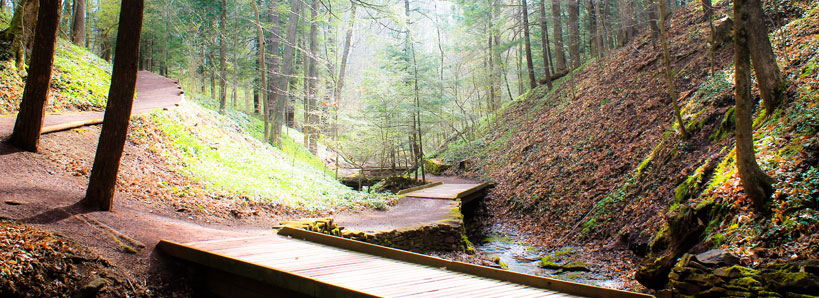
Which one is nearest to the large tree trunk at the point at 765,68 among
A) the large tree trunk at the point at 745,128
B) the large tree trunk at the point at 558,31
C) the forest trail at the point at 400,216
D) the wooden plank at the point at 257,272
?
the large tree trunk at the point at 745,128

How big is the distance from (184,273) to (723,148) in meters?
8.32

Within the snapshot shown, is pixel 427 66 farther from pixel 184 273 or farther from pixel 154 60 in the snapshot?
pixel 154 60

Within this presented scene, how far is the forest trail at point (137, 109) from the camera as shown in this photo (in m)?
7.69

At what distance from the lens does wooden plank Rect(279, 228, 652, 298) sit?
318 cm

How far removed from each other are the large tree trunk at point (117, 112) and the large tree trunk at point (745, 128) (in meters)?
8.11

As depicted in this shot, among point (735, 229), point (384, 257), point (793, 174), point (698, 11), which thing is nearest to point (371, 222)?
point (384, 257)

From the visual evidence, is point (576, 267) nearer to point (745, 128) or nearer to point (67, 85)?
point (745, 128)

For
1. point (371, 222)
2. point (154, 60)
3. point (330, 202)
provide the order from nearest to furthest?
point (371, 222) < point (330, 202) < point (154, 60)

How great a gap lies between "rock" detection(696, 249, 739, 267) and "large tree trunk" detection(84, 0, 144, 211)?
7293 mm

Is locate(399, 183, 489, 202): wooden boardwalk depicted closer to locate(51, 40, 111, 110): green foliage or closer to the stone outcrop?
the stone outcrop

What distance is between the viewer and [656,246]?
243 inches

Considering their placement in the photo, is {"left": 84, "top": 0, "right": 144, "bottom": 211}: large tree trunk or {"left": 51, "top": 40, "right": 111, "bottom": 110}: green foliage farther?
{"left": 51, "top": 40, "right": 111, "bottom": 110}: green foliage

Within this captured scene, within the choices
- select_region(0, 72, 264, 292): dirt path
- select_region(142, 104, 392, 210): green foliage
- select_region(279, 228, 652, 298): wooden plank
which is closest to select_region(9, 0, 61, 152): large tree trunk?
select_region(0, 72, 264, 292): dirt path

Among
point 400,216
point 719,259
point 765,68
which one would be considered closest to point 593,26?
point 765,68
